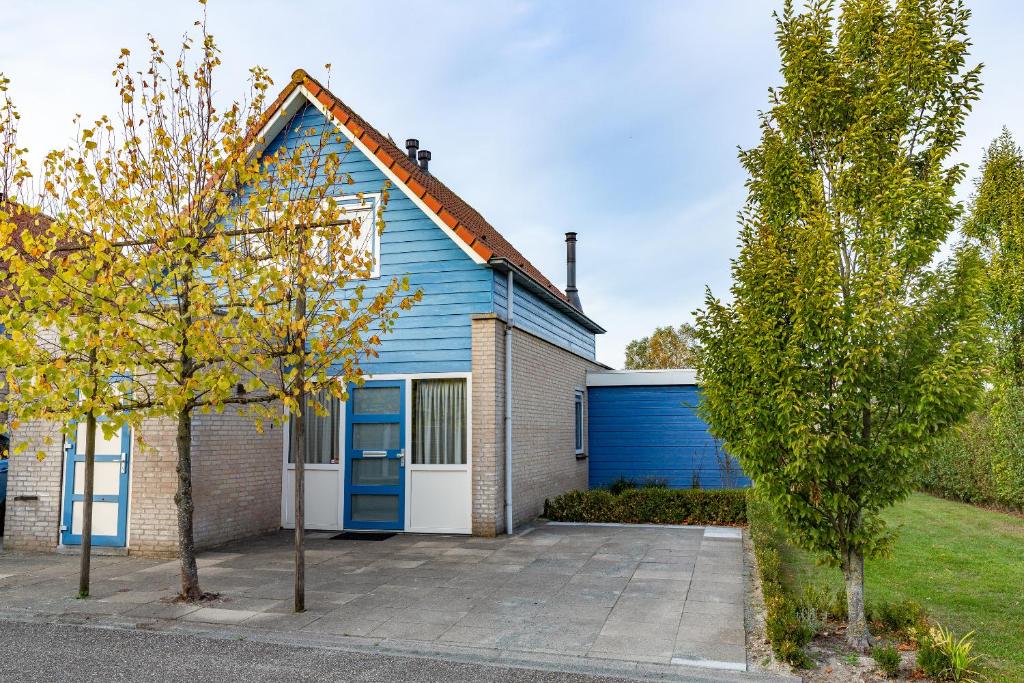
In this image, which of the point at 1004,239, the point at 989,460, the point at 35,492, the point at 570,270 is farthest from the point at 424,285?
the point at 989,460

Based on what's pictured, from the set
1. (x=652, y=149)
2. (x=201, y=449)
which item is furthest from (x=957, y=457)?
(x=201, y=449)

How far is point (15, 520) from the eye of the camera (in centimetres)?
1062

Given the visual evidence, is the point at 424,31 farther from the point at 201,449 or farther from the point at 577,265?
the point at 577,265

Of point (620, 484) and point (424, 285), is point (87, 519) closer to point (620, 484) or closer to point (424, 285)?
point (424, 285)

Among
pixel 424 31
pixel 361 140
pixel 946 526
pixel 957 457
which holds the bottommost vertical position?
pixel 946 526

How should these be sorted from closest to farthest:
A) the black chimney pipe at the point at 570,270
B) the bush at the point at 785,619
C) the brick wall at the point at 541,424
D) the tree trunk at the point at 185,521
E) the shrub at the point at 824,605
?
the bush at the point at 785,619 < the shrub at the point at 824,605 < the tree trunk at the point at 185,521 < the brick wall at the point at 541,424 < the black chimney pipe at the point at 570,270

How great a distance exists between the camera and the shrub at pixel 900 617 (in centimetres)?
607

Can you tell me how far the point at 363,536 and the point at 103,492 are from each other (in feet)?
12.6

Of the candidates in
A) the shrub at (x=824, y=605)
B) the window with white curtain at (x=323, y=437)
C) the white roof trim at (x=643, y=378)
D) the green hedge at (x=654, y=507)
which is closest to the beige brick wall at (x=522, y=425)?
the green hedge at (x=654, y=507)

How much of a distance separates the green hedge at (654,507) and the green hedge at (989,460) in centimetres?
324

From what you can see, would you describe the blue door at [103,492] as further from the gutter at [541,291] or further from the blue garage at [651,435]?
the blue garage at [651,435]

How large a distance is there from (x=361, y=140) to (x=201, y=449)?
5.53 meters

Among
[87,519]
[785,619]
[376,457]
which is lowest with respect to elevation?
[785,619]

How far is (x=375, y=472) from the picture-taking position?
1209 centimetres
